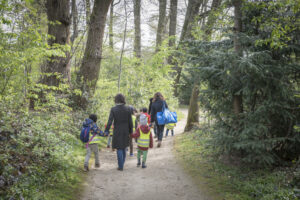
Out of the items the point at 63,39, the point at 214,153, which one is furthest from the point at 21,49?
the point at 214,153

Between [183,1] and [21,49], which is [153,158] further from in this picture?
[183,1]

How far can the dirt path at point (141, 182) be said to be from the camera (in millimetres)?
4926

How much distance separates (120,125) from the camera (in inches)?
251

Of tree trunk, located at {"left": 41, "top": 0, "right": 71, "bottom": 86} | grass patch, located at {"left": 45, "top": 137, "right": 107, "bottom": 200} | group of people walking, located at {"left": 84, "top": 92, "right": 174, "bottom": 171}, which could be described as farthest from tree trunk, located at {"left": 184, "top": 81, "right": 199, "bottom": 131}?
grass patch, located at {"left": 45, "top": 137, "right": 107, "bottom": 200}

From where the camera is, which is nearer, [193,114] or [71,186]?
[71,186]

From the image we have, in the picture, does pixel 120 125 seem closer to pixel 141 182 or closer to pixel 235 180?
pixel 141 182

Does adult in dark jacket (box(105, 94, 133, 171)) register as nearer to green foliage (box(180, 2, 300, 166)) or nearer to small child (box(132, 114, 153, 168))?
small child (box(132, 114, 153, 168))

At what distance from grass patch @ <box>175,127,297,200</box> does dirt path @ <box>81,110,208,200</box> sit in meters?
0.33

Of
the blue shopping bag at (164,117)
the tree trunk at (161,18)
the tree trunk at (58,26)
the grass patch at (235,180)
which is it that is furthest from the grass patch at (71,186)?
the tree trunk at (161,18)

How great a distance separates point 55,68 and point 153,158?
4801mm

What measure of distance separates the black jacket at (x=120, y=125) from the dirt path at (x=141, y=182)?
76cm

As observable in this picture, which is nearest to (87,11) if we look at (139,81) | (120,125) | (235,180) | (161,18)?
(139,81)

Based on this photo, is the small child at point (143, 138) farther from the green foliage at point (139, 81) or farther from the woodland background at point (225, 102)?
the green foliage at point (139, 81)

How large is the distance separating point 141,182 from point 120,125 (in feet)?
5.09
